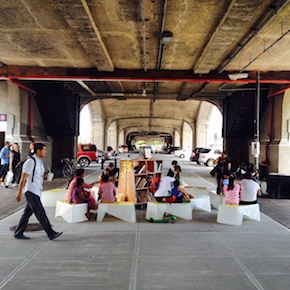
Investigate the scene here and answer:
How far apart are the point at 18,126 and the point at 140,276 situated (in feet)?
35.9

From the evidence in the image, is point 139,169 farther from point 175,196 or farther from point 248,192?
point 248,192

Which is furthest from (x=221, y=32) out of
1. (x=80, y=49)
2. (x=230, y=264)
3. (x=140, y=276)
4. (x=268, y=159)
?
(x=268, y=159)

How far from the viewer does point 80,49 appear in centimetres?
949

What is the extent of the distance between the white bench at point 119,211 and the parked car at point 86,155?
630 inches

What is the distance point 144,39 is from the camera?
321 inches

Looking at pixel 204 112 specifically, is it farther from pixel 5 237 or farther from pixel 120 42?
pixel 5 237

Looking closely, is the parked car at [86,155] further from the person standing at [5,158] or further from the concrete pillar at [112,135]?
the concrete pillar at [112,135]

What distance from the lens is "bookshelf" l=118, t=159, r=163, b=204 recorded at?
7.60 m

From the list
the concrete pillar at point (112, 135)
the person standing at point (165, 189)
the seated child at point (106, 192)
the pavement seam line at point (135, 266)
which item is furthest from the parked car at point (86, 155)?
the concrete pillar at point (112, 135)

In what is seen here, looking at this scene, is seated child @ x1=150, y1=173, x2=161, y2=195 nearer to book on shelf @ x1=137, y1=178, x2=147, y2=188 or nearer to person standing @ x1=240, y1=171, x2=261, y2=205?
book on shelf @ x1=137, y1=178, x2=147, y2=188

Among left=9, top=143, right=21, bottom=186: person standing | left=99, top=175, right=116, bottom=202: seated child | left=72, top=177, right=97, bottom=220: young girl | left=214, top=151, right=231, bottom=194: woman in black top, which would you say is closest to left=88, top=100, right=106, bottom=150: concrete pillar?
left=9, top=143, right=21, bottom=186: person standing

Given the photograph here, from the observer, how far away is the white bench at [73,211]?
6495 millimetres

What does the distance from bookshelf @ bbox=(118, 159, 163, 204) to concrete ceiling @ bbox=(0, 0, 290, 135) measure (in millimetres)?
3350

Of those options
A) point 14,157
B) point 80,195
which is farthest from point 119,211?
point 14,157
